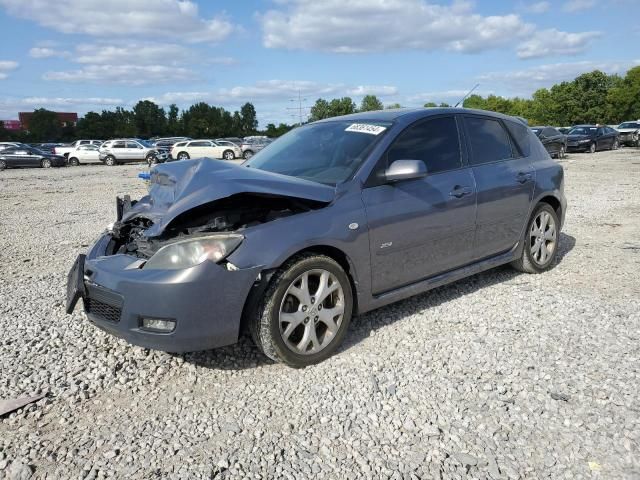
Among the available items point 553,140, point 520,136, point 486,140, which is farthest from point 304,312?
point 553,140

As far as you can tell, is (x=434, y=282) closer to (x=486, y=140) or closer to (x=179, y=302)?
(x=486, y=140)

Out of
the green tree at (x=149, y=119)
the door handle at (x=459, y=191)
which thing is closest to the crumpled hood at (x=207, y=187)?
the door handle at (x=459, y=191)

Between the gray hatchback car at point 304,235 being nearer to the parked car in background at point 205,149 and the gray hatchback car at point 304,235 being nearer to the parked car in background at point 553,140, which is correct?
the parked car in background at point 553,140

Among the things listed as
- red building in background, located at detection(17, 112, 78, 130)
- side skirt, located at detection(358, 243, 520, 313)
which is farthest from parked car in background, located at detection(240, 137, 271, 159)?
red building in background, located at detection(17, 112, 78, 130)

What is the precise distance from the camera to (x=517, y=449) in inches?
99.1

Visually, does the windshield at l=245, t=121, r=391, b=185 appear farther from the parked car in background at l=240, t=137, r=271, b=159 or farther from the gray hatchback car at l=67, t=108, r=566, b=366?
the parked car in background at l=240, t=137, r=271, b=159

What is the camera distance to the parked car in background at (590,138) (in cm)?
2770

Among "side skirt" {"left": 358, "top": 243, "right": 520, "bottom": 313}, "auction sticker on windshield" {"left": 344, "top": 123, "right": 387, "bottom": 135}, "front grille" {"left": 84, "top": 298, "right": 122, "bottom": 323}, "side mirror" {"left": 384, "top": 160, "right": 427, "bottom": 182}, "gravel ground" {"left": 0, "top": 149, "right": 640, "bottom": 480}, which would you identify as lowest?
"gravel ground" {"left": 0, "top": 149, "right": 640, "bottom": 480}

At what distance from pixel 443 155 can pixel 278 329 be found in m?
2.10

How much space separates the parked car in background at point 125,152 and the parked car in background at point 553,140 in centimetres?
2176

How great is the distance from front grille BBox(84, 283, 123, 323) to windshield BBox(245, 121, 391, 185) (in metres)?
1.56

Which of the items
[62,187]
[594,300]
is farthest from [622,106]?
[594,300]

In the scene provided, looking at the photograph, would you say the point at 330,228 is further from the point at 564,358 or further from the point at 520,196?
the point at 520,196

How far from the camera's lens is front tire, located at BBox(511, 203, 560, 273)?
5117 mm
